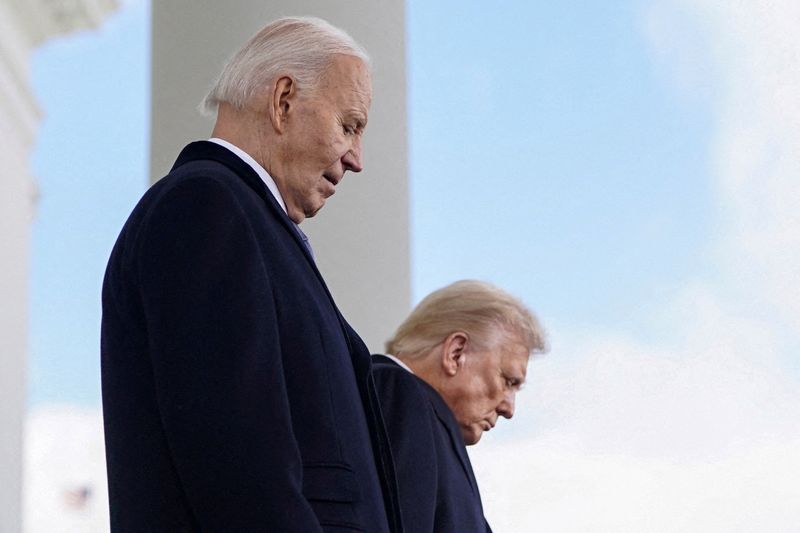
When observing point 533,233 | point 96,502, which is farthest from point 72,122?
point 533,233

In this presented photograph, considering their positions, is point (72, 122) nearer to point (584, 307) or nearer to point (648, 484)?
point (584, 307)

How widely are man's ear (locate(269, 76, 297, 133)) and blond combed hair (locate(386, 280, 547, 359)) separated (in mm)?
1713

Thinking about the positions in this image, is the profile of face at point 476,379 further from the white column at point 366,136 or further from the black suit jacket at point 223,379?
the black suit jacket at point 223,379

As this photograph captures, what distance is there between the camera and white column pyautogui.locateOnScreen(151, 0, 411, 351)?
5504mm

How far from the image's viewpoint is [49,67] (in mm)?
21594

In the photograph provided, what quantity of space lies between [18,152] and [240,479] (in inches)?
351

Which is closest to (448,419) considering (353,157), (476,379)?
(476,379)

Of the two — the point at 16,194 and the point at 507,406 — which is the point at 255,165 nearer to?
the point at 507,406

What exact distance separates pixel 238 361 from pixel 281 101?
0.70 meters

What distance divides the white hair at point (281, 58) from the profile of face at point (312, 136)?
0.07 feet

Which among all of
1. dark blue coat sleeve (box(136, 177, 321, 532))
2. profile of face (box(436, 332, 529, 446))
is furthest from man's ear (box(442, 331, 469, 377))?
dark blue coat sleeve (box(136, 177, 321, 532))

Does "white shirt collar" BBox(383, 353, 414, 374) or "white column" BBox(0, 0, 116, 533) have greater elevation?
"white column" BBox(0, 0, 116, 533)

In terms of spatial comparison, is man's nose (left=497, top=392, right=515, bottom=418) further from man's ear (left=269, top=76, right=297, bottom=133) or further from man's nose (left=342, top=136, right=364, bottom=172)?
man's ear (left=269, top=76, right=297, bottom=133)

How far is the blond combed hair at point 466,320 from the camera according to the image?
487 centimetres
